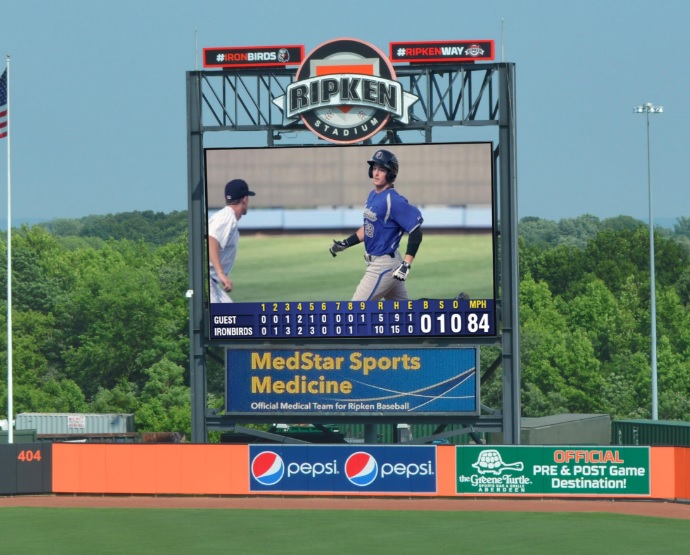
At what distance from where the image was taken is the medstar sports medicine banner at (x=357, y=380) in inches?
1505

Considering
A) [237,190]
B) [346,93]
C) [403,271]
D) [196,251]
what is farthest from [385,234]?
[196,251]

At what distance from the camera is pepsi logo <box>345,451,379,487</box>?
127 feet

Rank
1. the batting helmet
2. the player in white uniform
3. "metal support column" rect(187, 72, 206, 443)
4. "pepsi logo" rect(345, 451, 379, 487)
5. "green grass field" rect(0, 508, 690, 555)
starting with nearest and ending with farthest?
"green grass field" rect(0, 508, 690, 555)
the batting helmet
"pepsi logo" rect(345, 451, 379, 487)
the player in white uniform
"metal support column" rect(187, 72, 206, 443)

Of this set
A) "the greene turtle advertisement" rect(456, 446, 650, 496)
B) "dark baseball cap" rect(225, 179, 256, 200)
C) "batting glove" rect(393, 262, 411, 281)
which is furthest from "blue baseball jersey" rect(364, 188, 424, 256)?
"the greene turtle advertisement" rect(456, 446, 650, 496)

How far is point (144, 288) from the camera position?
9538cm

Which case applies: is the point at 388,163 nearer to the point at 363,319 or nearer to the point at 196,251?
the point at 363,319

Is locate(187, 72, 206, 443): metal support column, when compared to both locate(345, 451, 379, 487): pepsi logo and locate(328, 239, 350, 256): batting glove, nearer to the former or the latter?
locate(328, 239, 350, 256): batting glove

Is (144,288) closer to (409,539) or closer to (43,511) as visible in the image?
(43,511)

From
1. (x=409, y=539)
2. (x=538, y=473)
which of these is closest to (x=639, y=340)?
(x=538, y=473)

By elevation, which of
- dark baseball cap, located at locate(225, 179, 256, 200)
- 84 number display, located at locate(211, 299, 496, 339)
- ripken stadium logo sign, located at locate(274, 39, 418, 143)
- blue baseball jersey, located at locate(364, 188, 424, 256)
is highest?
ripken stadium logo sign, located at locate(274, 39, 418, 143)

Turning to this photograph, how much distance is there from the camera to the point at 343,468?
128ft

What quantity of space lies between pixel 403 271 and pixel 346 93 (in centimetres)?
532

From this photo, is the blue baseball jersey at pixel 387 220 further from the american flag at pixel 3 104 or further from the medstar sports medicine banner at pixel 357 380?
the american flag at pixel 3 104

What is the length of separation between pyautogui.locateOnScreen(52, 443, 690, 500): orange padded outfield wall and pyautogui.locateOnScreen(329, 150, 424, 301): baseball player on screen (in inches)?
174
